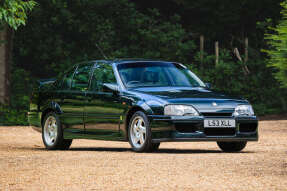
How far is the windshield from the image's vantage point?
13430 millimetres

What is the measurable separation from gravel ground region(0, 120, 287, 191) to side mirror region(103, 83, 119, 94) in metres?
1.14

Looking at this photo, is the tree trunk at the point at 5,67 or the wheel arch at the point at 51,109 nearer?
the wheel arch at the point at 51,109

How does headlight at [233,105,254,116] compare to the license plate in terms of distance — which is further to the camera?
headlight at [233,105,254,116]

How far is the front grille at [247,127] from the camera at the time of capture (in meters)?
12.7

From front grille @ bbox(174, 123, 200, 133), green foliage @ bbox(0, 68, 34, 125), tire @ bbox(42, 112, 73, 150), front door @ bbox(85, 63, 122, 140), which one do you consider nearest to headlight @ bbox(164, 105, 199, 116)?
front grille @ bbox(174, 123, 200, 133)

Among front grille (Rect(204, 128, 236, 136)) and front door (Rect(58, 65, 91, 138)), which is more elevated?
front door (Rect(58, 65, 91, 138))

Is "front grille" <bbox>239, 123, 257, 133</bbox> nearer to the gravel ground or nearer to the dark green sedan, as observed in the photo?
the dark green sedan

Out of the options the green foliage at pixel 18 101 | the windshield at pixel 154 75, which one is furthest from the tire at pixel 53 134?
the green foliage at pixel 18 101

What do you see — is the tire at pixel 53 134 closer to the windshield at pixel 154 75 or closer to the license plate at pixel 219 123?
the windshield at pixel 154 75

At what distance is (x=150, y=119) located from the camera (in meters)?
12.4

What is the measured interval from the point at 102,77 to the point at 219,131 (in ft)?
8.28

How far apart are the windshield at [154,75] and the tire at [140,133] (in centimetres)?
81

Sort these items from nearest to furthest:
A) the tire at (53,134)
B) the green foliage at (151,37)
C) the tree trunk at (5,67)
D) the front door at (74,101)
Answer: the front door at (74,101), the tire at (53,134), the tree trunk at (5,67), the green foliage at (151,37)

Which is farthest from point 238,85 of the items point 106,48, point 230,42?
point 106,48
